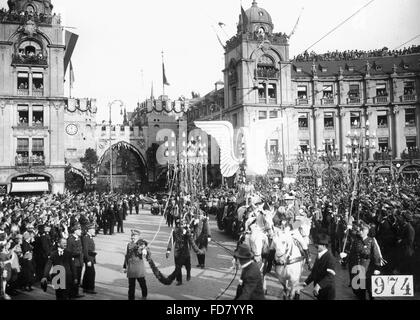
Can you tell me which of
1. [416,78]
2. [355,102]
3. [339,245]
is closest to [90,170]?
[355,102]

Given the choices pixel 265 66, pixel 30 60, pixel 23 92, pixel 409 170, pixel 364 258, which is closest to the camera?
pixel 364 258

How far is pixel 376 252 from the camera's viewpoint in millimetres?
8438

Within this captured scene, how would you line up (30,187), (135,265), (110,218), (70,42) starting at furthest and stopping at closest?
1. (30,187)
2. (110,218)
3. (70,42)
4. (135,265)

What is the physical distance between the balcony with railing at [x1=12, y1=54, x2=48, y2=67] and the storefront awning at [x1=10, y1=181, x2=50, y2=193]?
888 cm

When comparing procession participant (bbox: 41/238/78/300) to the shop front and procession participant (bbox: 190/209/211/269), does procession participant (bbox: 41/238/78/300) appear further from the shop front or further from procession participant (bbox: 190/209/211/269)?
the shop front

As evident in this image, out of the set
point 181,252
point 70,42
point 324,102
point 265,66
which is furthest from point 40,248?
point 324,102

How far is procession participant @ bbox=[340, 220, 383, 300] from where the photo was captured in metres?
8.41

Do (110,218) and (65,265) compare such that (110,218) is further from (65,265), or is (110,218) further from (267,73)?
(267,73)

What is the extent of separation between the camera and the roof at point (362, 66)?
133ft

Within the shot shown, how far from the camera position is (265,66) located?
36594mm

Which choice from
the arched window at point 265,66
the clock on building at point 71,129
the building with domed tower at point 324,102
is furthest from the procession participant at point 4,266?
the clock on building at point 71,129

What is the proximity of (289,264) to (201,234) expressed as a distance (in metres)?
5.45
